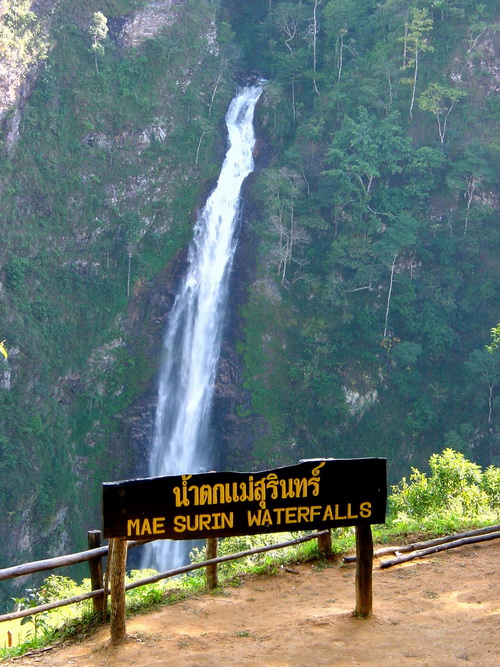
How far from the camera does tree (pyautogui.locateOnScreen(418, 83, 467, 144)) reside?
2698cm

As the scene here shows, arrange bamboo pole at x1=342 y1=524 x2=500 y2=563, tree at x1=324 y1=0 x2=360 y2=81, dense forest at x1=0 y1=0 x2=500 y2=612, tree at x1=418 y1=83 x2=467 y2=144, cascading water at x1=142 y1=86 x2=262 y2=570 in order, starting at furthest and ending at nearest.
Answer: tree at x1=324 y1=0 x2=360 y2=81, tree at x1=418 y1=83 x2=467 y2=144, dense forest at x1=0 y1=0 x2=500 y2=612, cascading water at x1=142 y1=86 x2=262 y2=570, bamboo pole at x1=342 y1=524 x2=500 y2=563

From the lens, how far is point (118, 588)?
198 inches

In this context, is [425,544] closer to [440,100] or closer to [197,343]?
[197,343]

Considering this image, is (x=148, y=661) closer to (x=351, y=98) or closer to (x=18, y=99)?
(x=18, y=99)

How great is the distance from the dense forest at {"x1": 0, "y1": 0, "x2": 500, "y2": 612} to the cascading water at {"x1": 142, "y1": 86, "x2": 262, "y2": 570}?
0.55 m

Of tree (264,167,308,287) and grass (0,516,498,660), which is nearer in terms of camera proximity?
grass (0,516,498,660)

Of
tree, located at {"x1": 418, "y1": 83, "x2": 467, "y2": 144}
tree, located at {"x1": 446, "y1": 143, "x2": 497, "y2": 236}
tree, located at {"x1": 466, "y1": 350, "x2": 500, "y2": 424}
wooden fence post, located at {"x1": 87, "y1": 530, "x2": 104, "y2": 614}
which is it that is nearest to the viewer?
→ wooden fence post, located at {"x1": 87, "y1": 530, "x2": 104, "y2": 614}

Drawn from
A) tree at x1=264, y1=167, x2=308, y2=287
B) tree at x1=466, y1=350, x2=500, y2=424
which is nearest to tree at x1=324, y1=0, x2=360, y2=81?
tree at x1=264, y1=167, x2=308, y2=287

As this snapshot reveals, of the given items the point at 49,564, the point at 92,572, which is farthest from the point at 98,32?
the point at 49,564

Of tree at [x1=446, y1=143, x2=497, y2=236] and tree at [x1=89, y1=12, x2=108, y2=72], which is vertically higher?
tree at [x1=89, y1=12, x2=108, y2=72]

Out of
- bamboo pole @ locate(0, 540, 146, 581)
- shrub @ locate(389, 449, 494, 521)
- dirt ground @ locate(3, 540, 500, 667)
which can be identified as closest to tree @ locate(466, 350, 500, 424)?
shrub @ locate(389, 449, 494, 521)

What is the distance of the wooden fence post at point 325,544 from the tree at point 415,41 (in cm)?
2389

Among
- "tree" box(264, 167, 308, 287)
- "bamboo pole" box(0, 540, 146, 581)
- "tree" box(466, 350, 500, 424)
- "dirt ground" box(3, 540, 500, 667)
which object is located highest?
"tree" box(264, 167, 308, 287)

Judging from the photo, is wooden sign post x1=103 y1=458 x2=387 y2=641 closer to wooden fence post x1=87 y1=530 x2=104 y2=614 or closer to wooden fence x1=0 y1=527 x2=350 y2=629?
wooden fence x1=0 y1=527 x2=350 y2=629
